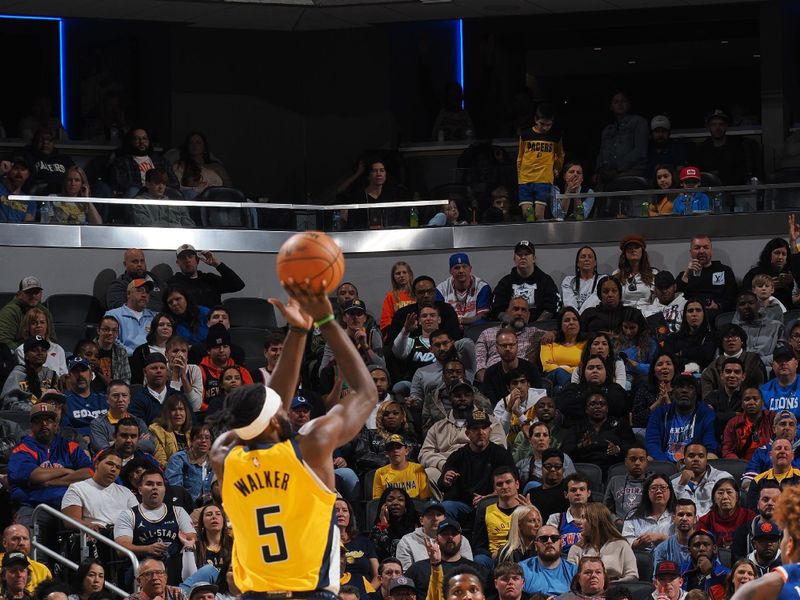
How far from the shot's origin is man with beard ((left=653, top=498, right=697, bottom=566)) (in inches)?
500

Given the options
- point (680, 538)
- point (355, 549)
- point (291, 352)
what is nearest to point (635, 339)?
point (680, 538)

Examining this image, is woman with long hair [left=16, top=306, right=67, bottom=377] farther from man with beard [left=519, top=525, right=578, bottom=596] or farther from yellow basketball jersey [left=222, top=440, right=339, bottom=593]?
yellow basketball jersey [left=222, top=440, right=339, bottom=593]

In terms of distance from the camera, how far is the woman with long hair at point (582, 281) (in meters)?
17.0

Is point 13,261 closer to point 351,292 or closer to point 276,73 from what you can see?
point 351,292

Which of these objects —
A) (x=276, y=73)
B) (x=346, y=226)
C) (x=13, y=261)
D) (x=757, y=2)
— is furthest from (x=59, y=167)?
(x=757, y=2)

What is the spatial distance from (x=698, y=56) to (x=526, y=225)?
587 centimetres

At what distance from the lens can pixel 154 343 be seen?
52.0 ft

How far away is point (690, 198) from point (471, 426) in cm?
562

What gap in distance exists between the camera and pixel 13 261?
1783 cm

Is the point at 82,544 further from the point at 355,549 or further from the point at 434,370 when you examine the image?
the point at 434,370

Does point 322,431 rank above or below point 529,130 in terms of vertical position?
below

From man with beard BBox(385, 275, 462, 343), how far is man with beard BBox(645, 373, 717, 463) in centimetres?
251

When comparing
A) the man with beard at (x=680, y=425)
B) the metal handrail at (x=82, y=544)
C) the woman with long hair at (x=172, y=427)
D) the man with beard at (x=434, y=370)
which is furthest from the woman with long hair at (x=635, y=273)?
the metal handrail at (x=82, y=544)

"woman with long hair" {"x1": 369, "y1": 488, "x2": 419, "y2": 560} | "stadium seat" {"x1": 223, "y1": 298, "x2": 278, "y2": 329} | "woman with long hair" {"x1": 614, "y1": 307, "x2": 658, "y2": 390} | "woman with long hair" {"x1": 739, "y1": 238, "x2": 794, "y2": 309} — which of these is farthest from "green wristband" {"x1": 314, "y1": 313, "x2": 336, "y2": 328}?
"stadium seat" {"x1": 223, "y1": 298, "x2": 278, "y2": 329}
